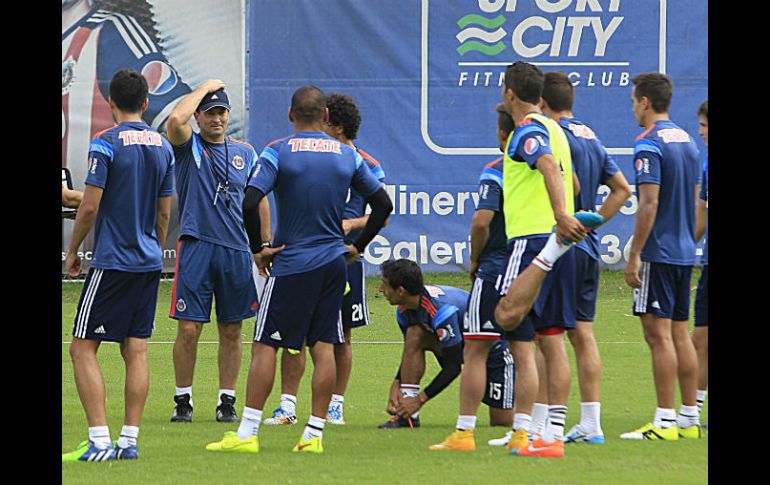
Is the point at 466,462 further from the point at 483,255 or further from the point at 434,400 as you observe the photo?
the point at 434,400

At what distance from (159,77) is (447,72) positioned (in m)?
3.98

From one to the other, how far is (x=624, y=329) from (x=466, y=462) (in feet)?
23.1

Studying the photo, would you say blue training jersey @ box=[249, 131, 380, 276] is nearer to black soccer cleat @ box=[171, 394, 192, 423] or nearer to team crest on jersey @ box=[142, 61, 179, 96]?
black soccer cleat @ box=[171, 394, 192, 423]

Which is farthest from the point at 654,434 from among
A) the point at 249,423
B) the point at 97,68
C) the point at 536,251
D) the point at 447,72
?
the point at 97,68

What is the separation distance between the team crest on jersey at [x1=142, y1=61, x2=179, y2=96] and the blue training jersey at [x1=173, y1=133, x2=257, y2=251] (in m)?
9.10

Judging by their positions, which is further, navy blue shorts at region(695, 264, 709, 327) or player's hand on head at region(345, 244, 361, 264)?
navy blue shorts at region(695, 264, 709, 327)

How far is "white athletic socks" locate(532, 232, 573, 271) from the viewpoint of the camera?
22.3 feet

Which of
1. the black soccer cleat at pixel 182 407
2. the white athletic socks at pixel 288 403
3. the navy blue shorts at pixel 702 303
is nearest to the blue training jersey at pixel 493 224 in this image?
the navy blue shorts at pixel 702 303

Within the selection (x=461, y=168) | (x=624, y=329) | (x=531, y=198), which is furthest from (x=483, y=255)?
(x=461, y=168)

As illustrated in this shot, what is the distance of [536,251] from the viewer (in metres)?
6.99

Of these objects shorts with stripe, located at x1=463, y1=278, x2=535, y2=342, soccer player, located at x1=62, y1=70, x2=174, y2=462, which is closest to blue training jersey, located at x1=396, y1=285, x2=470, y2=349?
shorts with stripe, located at x1=463, y1=278, x2=535, y2=342

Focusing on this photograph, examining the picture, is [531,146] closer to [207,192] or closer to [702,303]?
[702,303]

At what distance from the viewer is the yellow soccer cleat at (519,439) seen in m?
7.23
